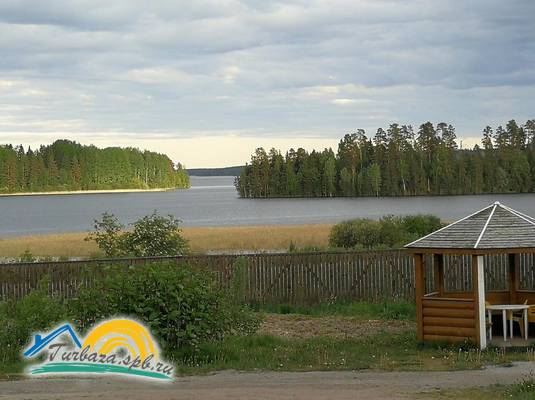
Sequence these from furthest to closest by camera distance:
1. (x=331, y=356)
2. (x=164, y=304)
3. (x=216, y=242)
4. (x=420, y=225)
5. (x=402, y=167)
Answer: (x=402, y=167) < (x=216, y=242) < (x=420, y=225) < (x=331, y=356) < (x=164, y=304)

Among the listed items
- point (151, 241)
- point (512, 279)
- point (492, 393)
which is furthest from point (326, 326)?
point (151, 241)

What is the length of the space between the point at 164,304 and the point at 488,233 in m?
6.28

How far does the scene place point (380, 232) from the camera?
33.6 meters

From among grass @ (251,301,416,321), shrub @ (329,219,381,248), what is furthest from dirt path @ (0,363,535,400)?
shrub @ (329,219,381,248)

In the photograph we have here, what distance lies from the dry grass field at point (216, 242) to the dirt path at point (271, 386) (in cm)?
2526

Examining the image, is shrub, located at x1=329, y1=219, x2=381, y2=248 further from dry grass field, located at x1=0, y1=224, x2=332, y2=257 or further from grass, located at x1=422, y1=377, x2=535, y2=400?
grass, located at x1=422, y1=377, x2=535, y2=400

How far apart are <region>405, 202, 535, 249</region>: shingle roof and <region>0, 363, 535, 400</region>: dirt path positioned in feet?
9.75

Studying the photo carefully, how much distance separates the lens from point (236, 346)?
15.7 meters

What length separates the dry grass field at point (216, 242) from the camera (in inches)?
1655

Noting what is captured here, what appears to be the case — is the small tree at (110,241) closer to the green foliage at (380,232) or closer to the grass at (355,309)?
the grass at (355,309)

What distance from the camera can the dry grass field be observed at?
4203cm

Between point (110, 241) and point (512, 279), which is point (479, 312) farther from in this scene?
point (110, 241)

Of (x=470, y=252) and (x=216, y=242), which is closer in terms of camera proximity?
(x=470, y=252)

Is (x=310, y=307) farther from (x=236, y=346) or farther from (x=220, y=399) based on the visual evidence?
(x=220, y=399)
